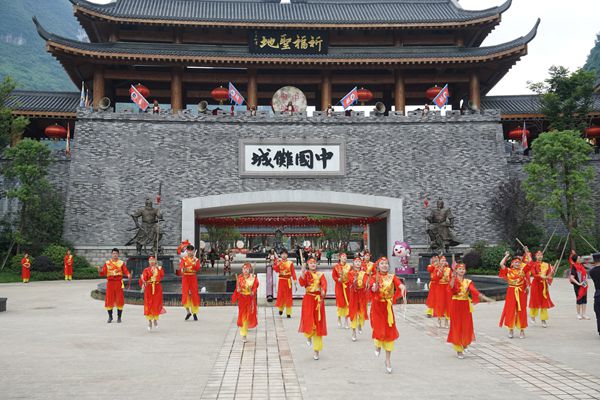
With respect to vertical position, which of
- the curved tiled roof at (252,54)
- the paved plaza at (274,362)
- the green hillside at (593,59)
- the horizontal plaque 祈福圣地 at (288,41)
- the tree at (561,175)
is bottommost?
the paved plaza at (274,362)

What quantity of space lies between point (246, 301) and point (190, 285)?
8.18ft

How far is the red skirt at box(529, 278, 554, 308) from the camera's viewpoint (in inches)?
375

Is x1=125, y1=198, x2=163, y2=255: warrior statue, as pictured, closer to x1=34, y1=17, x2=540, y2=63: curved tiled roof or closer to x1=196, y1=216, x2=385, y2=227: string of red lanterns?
x1=196, y1=216, x2=385, y2=227: string of red lanterns

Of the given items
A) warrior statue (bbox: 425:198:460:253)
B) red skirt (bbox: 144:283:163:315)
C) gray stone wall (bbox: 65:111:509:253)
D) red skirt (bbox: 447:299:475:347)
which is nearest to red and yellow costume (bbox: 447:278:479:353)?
red skirt (bbox: 447:299:475:347)

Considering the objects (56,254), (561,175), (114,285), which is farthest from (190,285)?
(561,175)

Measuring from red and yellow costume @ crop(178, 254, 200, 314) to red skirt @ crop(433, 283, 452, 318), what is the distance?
4428mm

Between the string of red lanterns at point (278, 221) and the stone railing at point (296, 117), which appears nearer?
the stone railing at point (296, 117)

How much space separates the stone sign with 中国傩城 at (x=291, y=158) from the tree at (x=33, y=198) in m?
8.07

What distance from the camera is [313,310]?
24.0ft

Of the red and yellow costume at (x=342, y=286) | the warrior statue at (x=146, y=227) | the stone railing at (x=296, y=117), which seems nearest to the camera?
→ the red and yellow costume at (x=342, y=286)

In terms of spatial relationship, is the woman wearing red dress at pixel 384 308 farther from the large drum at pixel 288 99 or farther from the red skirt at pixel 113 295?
the large drum at pixel 288 99

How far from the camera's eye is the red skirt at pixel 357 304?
28.3ft

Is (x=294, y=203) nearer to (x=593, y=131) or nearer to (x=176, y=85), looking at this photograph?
(x=176, y=85)

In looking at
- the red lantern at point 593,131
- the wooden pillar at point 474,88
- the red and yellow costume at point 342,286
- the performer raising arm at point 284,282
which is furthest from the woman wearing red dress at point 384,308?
the red lantern at point 593,131
